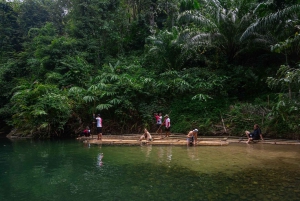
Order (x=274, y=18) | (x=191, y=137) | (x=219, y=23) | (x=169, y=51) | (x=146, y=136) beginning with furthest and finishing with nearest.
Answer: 1. (x=169, y=51)
2. (x=219, y=23)
3. (x=146, y=136)
4. (x=274, y=18)
5. (x=191, y=137)

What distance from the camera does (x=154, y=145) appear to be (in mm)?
14562

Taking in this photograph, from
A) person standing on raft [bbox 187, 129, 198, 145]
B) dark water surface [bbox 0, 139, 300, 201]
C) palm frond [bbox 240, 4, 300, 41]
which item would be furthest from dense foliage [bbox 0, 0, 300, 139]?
dark water surface [bbox 0, 139, 300, 201]

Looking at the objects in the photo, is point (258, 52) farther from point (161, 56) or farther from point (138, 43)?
point (138, 43)

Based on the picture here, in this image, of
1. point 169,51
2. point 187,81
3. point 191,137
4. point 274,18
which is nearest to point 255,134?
→ point 191,137

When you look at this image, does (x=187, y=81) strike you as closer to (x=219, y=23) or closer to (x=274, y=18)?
(x=219, y=23)

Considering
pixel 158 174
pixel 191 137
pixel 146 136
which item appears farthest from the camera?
pixel 146 136

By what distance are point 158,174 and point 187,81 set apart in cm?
1193

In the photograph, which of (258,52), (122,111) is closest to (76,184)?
(122,111)

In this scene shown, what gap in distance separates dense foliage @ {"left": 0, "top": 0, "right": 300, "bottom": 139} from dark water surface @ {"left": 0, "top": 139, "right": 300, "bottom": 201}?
4.25 metres

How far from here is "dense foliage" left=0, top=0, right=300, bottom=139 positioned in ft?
52.5

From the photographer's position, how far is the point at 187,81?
64.3 ft

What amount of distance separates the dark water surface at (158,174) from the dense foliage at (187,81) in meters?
4.25

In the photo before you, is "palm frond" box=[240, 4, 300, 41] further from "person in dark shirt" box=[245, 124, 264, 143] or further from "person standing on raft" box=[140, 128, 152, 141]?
"person standing on raft" box=[140, 128, 152, 141]

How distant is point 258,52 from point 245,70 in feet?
10.2
